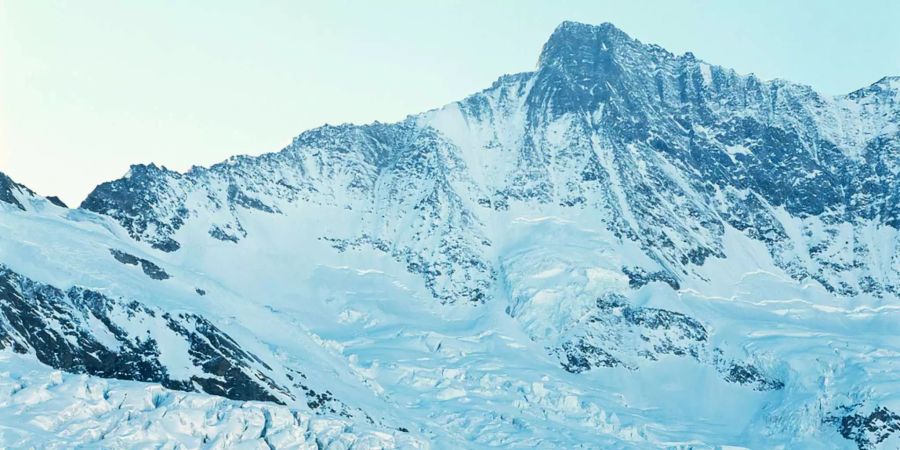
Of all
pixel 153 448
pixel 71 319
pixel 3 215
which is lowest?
pixel 153 448

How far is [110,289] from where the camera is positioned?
167 m

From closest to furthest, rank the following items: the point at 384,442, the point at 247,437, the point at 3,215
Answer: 1. the point at 247,437
2. the point at 384,442
3. the point at 3,215

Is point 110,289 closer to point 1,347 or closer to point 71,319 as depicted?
point 71,319

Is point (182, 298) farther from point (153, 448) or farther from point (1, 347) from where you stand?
point (153, 448)

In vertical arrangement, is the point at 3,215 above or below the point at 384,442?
above

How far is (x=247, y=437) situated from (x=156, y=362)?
41819mm

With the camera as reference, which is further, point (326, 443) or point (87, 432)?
point (326, 443)

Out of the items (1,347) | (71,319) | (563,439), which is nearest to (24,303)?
(71,319)

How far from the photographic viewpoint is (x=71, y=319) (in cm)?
15512

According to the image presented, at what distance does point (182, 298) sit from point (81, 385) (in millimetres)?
74055

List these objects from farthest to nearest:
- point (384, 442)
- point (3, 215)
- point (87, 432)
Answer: point (3, 215) < point (384, 442) < point (87, 432)

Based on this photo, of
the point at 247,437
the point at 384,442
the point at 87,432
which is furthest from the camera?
the point at 384,442

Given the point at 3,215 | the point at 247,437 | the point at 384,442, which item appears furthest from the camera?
the point at 3,215

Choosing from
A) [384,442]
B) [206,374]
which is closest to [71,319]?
[206,374]
